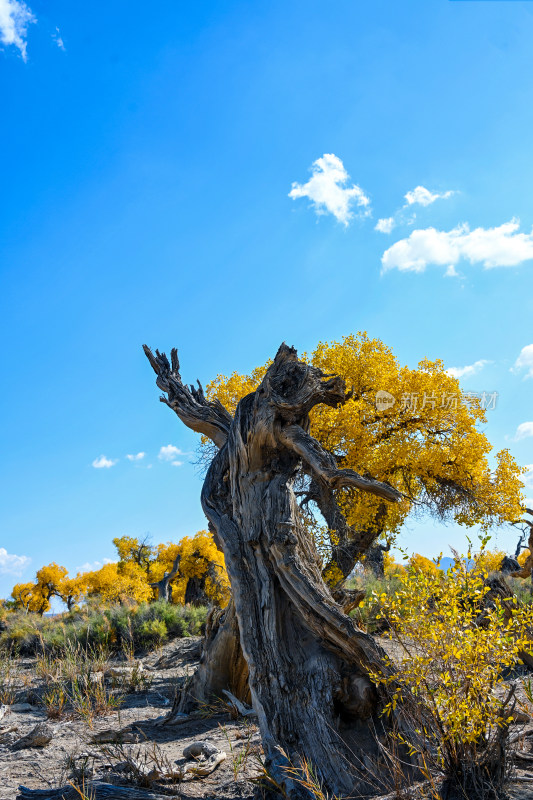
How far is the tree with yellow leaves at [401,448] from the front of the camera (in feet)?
38.0

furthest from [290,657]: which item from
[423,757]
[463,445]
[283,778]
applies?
[463,445]

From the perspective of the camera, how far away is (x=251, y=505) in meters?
5.62

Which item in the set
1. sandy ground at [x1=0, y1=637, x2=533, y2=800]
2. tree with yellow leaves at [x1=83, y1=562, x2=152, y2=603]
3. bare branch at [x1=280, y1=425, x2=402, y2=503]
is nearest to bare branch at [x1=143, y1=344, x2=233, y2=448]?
bare branch at [x1=280, y1=425, x2=402, y2=503]

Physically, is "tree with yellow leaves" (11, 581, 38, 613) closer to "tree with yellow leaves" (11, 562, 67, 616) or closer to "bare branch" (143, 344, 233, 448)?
"tree with yellow leaves" (11, 562, 67, 616)

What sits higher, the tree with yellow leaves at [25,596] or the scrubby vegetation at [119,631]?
the tree with yellow leaves at [25,596]

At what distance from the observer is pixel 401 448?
11.7 metres

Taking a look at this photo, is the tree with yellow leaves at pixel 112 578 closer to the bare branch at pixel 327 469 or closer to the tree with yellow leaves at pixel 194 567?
the tree with yellow leaves at pixel 194 567

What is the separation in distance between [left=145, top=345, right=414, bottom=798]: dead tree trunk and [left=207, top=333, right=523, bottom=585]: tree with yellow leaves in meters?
5.26

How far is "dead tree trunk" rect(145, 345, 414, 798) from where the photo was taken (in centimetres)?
427

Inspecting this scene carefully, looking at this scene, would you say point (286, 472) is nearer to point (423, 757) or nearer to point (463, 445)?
point (423, 757)

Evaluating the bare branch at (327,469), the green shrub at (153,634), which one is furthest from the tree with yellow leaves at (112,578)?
the bare branch at (327,469)

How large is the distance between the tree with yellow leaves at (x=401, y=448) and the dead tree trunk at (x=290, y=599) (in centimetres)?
526

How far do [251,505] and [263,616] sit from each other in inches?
43.0

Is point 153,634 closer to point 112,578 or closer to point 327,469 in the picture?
point 327,469
